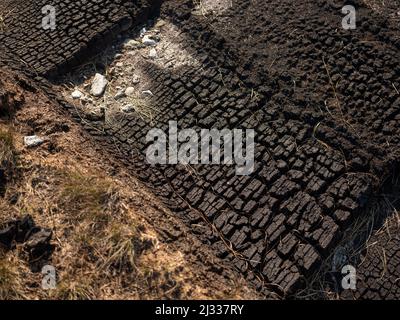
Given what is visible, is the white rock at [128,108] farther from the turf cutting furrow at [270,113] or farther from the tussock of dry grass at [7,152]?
the tussock of dry grass at [7,152]

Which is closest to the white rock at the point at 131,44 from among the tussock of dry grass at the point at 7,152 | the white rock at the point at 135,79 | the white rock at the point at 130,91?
the white rock at the point at 135,79

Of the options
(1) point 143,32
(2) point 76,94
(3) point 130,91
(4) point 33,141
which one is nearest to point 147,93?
(3) point 130,91

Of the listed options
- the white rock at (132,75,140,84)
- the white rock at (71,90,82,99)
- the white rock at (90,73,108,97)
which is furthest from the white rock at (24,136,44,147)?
the white rock at (132,75,140,84)

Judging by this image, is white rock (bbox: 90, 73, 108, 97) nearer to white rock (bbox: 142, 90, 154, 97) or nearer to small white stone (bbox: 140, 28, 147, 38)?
white rock (bbox: 142, 90, 154, 97)

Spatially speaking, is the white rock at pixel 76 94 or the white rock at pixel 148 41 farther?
the white rock at pixel 148 41

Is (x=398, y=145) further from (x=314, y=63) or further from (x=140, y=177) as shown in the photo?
(x=140, y=177)

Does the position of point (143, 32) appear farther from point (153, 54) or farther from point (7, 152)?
point (7, 152)
